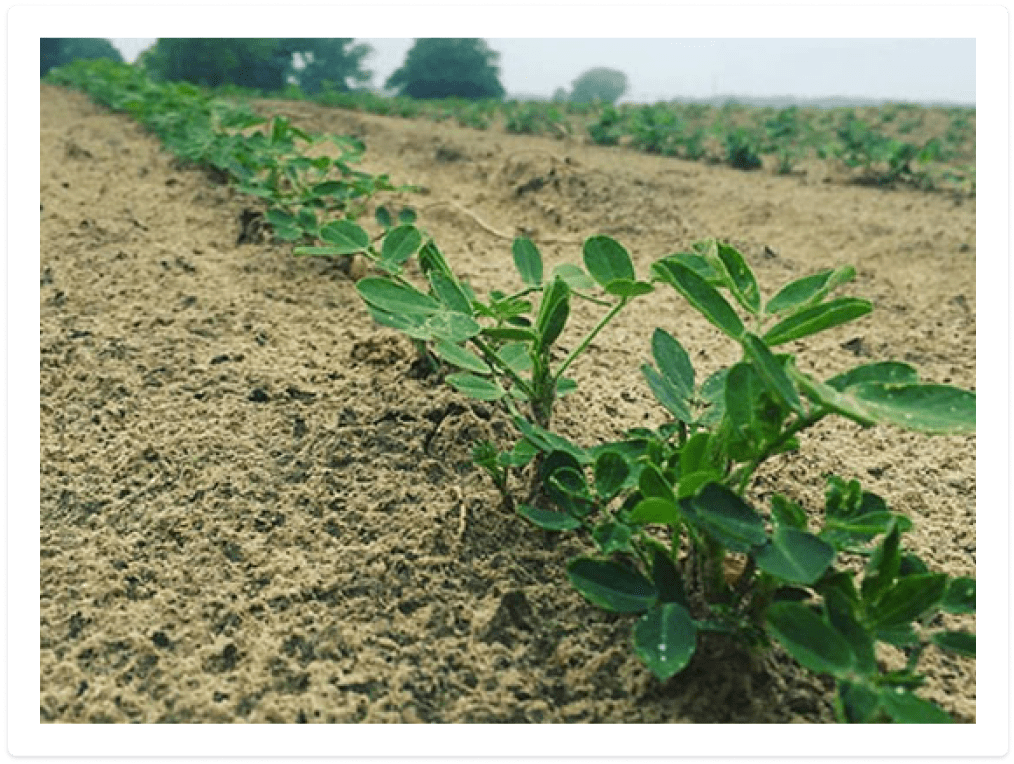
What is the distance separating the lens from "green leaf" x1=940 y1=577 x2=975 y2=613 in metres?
0.93

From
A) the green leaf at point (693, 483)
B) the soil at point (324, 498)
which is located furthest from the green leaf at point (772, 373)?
the soil at point (324, 498)

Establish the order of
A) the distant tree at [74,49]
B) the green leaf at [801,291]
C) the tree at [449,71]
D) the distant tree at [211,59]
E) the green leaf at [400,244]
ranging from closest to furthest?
the green leaf at [801,291] < the green leaf at [400,244] < the distant tree at [211,59] < the tree at [449,71] < the distant tree at [74,49]

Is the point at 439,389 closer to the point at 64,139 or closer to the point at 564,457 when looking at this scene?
the point at 564,457

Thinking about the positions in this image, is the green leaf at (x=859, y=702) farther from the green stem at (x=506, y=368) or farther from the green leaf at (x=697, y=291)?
the green stem at (x=506, y=368)

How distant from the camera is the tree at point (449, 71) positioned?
10977mm

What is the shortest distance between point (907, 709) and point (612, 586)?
292 mm

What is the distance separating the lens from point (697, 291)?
0.92 metres

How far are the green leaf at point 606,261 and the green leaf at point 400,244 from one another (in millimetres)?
363

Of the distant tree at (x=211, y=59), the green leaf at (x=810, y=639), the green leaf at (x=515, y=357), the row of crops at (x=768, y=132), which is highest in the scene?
the distant tree at (x=211, y=59)

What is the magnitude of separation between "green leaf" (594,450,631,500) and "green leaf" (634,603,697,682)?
0.15 metres

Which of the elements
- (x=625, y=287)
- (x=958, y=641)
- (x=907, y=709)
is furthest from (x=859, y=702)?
(x=625, y=287)

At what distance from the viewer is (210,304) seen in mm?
1887

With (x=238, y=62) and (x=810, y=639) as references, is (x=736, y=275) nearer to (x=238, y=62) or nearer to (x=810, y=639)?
(x=810, y=639)

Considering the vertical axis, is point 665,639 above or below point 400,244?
below
